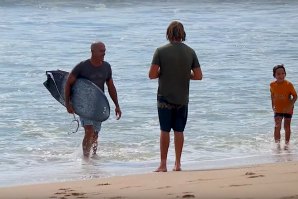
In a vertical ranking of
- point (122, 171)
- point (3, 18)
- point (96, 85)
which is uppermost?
Result: point (3, 18)

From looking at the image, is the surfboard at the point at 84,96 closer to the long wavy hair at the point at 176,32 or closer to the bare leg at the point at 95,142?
the bare leg at the point at 95,142

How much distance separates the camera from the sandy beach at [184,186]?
27.3ft

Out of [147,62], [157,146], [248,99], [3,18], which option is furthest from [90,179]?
[3,18]

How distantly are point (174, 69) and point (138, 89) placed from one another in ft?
29.6

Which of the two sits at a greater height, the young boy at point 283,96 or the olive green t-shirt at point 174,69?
the olive green t-shirt at point 174,69

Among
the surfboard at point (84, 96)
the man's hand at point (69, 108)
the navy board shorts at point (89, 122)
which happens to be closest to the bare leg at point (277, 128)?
the surfboard at point (84, 96)

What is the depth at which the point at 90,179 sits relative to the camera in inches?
398

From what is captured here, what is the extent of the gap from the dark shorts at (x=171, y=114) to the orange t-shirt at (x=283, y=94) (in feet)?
8.62

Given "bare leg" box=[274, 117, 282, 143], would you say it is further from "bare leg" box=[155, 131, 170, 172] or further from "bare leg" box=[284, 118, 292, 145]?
"bare leg" box=[155, 131, 170, 172]

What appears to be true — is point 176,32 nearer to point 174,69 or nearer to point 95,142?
point 174,69

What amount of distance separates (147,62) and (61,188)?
14.9 metres

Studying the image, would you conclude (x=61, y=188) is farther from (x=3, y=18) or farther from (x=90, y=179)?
(x=3, y=18)

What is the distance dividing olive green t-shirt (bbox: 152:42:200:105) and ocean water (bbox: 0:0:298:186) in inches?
46.5

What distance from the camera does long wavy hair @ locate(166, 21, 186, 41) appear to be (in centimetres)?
1002
